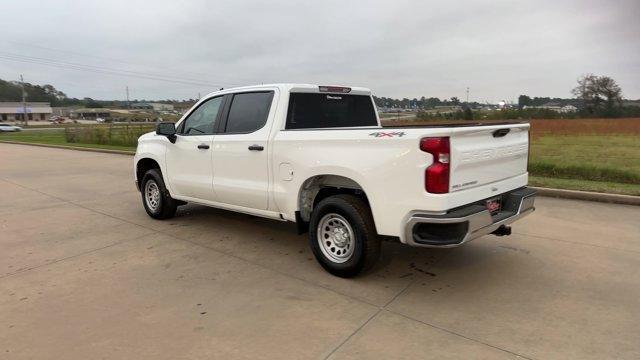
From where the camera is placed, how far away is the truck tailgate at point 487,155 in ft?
12.1

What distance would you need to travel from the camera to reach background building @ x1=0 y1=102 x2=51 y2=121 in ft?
371

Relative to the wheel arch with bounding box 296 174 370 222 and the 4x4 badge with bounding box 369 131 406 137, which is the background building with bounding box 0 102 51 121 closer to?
the wheel arch with bounding box 296 174 370 222

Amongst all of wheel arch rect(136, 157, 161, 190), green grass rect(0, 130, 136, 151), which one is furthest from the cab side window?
green grass rect(0, 130, 136, 151)

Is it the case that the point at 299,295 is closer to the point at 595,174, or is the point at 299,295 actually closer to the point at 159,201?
the point at 159,201

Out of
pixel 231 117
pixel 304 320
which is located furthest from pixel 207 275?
pixel 231 117

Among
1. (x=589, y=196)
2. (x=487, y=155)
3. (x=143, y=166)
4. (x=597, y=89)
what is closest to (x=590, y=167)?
(x=589, y=196)

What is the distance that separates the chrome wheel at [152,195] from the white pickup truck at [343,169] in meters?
0.44

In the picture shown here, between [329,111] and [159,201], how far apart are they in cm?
306

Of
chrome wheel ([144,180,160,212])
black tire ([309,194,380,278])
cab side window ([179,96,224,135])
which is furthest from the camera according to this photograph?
chrome wheel ([144,180,160,212])

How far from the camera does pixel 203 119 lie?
5988mm

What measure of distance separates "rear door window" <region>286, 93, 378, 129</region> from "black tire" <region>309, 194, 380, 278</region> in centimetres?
115

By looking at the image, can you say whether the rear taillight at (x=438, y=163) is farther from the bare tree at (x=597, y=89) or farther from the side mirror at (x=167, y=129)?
the bare tree at (x=597, y=89)

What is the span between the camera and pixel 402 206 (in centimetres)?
380

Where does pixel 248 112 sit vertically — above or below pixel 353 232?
above
